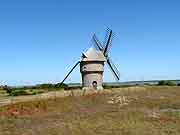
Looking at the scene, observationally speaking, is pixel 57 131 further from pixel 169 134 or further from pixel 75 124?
pixel 169 134

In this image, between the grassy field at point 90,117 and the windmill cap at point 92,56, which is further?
the windmill cap at point 92,56

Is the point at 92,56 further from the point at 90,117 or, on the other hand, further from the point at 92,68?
the point at 90,117

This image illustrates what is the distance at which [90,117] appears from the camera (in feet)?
91.8

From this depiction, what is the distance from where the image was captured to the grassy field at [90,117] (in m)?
22.0

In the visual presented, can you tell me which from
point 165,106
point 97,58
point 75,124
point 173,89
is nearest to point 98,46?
point 97,58

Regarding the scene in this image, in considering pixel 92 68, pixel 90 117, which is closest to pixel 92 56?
pixel 92 68

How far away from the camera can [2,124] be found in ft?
80.8

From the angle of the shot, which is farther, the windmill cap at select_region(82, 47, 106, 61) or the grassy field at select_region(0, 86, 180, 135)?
the windmill cap at select_region(82, 47, 106, 61)

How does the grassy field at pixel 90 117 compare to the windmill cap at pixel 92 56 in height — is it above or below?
below

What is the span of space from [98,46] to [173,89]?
56.6 feet

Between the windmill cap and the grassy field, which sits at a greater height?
the windmill cap

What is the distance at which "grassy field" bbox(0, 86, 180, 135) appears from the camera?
22.0m

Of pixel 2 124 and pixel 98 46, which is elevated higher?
pixel 98 46

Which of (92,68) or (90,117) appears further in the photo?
(92,68)
